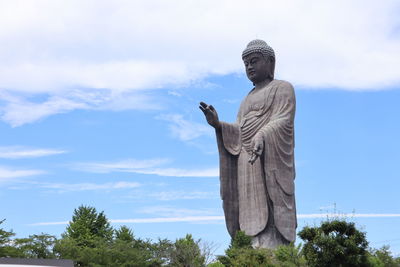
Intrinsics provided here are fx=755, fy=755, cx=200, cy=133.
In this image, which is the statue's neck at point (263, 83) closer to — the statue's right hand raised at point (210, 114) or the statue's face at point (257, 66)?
the statue's face at point (257, 66)

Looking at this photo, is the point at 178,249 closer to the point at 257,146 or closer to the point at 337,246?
the point at 257,146

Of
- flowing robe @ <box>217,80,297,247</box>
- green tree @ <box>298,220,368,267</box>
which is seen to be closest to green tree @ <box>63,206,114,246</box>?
flowing robe @ <box>217,80,297,247</box>

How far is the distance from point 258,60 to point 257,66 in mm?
253

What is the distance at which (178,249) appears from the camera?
1324 inches

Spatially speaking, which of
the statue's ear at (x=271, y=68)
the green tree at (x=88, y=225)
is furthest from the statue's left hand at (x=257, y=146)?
the green tree at (x=88, y=225)

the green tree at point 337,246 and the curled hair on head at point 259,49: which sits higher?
the curled hair on head at point 259,49

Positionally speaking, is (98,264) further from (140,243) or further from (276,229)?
(276,229)

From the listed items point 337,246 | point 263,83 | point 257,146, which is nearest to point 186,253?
point 257,146

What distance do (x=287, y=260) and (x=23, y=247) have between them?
1463 centimetres

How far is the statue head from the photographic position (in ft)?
99.3

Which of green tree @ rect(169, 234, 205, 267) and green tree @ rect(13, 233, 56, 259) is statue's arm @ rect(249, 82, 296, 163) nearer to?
green tree @ rect(169, 234, 205, 267)

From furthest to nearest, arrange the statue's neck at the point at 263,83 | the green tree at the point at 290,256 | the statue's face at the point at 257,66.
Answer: the statue's neck at the point at 263,83
the statue's face at the point at 257,66
the green tree at the point at 290,256

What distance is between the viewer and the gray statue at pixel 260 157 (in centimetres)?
2845

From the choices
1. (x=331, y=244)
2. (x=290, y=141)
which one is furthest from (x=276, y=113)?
(x=331, y=244)
